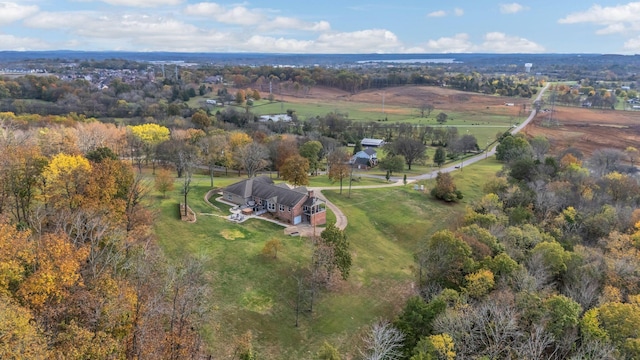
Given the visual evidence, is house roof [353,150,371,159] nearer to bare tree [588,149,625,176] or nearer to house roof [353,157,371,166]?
house roof [353,157,371,166]

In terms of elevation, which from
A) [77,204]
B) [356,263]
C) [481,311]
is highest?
[77,204]

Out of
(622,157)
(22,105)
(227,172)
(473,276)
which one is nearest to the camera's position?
(473,276)

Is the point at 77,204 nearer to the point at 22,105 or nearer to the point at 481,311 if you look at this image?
the point at 481,311

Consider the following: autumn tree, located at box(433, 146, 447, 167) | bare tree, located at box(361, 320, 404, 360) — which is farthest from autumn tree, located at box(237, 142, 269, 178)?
bare tree, located at box(361, 320, 404, 360)

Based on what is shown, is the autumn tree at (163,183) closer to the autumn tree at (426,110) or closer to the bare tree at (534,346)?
the bare tree at (534,346)

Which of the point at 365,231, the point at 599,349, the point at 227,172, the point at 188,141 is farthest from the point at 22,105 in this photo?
the point at 599,349
